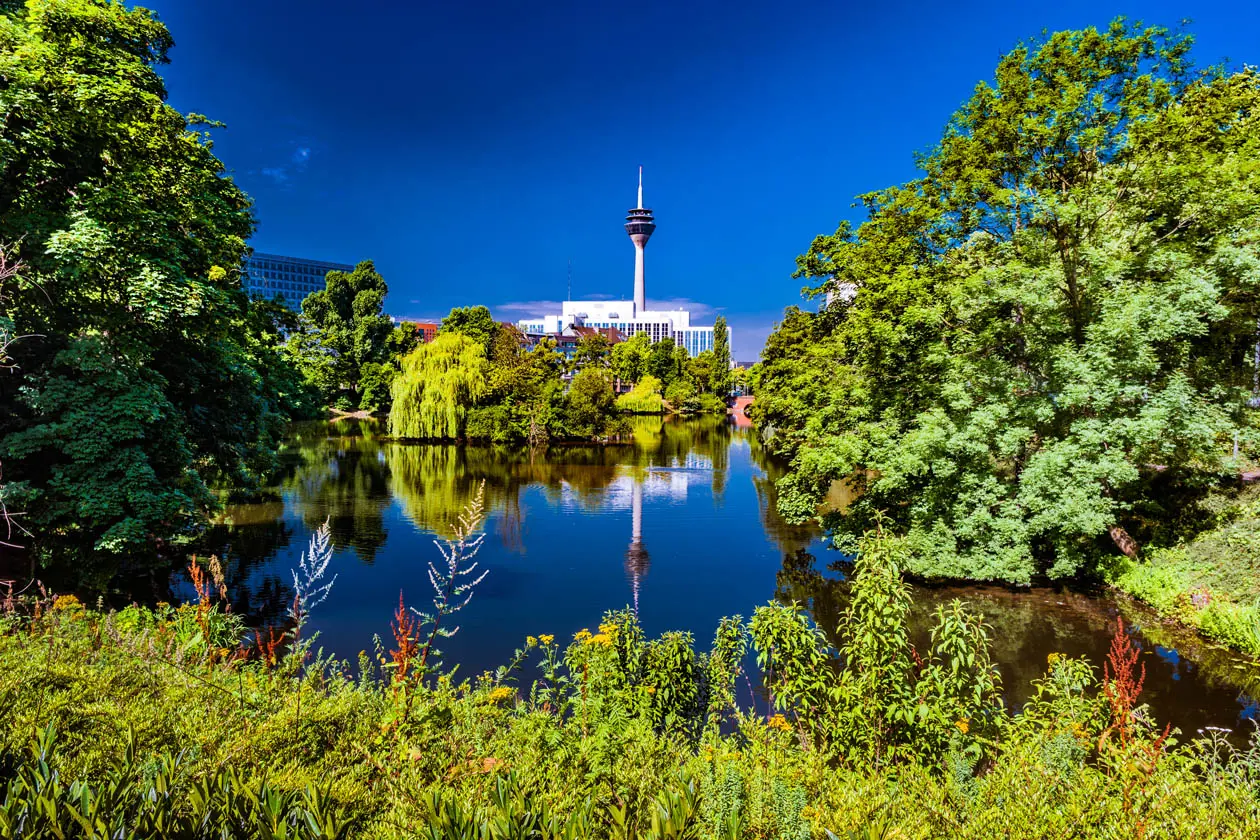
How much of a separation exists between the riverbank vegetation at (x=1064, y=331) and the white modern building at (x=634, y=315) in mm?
137457

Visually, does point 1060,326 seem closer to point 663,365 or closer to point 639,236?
point 663,365

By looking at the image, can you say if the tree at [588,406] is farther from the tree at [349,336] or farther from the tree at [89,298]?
the tree at [89,298]

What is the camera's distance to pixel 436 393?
3562cm

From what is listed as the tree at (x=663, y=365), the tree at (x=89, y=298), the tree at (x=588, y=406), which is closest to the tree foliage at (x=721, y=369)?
the tree at (x=663, y=365)

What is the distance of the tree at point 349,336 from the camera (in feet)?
175

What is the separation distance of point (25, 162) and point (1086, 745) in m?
13.5

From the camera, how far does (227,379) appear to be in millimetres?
12562

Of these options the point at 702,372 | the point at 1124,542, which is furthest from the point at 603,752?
the point at 702,372

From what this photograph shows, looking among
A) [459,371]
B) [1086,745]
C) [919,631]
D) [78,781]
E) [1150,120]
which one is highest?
[1150,120]

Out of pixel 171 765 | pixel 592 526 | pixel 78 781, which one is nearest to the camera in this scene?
pixel 78 781

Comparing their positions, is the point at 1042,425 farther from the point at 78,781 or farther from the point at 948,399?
the point at 78,781

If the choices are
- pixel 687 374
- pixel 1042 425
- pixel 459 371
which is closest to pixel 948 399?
pixel 1042 425

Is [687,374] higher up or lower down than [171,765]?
higher up

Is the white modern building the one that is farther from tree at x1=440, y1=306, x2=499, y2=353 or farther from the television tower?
tree at x1=440, y1=306, x2=499, y2=353
